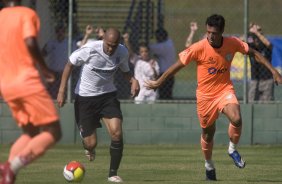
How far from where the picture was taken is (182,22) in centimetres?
2414

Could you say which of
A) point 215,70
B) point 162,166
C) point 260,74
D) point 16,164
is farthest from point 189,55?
point 260,74

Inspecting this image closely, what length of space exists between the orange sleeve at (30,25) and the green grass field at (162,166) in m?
3.49

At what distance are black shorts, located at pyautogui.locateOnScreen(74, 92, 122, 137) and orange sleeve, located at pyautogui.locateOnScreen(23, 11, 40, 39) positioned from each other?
3.67 m

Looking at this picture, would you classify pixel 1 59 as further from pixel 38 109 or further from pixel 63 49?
pixel 63 49

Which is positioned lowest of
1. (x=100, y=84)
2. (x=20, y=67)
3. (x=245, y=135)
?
(x=245, y=135)

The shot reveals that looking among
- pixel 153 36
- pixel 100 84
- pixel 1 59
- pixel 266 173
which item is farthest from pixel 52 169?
pixel 153 36

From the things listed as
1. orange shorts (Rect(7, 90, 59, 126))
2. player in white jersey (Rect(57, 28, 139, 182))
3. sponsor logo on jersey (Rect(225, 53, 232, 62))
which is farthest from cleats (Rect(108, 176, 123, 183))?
orange shorts (Rect(7, 90, 59, 126))

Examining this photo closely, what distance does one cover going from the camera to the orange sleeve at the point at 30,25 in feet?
32.4

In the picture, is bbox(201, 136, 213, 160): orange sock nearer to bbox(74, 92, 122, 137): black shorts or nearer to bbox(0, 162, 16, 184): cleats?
bbox(74, 92, 122, 137): black shorts

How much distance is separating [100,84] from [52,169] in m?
2.01

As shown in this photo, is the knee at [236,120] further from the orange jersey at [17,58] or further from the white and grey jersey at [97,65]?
the orange jersey at [17,58]

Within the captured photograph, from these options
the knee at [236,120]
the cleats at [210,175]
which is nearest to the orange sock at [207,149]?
the cleats at [210,175]

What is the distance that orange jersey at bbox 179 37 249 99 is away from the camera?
1351cm

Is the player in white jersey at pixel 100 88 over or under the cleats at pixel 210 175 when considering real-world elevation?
over
